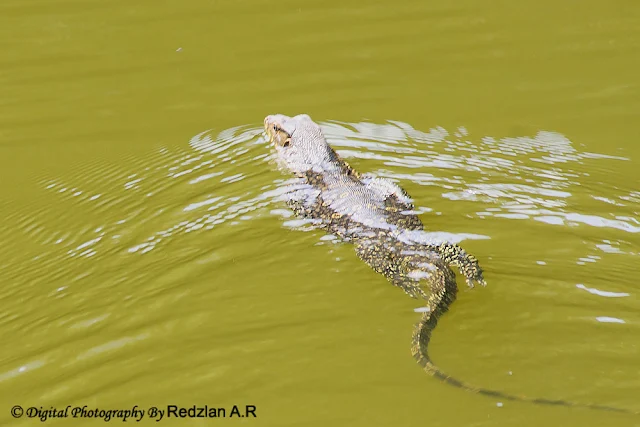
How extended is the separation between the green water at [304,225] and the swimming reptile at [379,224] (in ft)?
0.29

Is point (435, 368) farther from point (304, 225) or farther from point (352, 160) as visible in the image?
point (352, 160)

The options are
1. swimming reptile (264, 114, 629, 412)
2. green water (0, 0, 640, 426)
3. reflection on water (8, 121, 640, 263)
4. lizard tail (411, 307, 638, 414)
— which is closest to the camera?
lizard tail (411, 307, 638, 414)

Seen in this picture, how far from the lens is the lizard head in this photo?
615cm

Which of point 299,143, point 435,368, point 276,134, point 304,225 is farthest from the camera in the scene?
point 276,134

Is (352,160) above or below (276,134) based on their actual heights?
below

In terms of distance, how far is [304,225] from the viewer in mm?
5293

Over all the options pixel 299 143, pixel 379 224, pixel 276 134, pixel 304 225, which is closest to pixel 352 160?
pixel 299 143

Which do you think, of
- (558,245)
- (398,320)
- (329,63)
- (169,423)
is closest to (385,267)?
(398,320)

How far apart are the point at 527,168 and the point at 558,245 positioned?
112 centimetres

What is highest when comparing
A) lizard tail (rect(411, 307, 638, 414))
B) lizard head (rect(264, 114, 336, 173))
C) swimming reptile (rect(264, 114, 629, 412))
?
lizard head (rect(264, 114, 336, 173))

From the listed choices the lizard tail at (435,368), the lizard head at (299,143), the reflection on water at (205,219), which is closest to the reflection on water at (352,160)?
the reflection on water at (205,219)

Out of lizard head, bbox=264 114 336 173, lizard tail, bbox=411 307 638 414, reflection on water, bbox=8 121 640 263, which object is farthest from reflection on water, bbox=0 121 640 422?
lizard tail, bbox=411 307 638 414

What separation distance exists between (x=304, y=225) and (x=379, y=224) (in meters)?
0.51

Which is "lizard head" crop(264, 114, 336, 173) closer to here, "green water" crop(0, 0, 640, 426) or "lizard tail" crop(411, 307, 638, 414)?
"green water" crop(0, 0, 640, 426)
